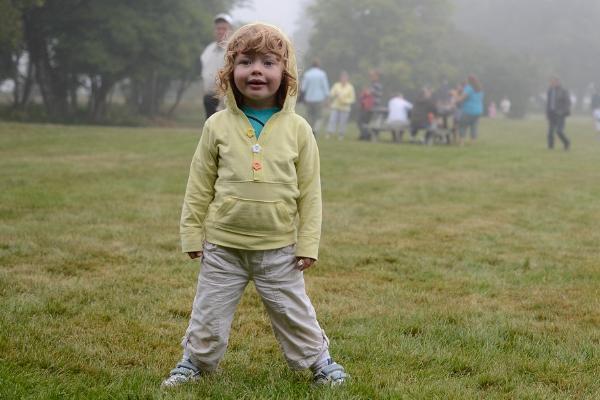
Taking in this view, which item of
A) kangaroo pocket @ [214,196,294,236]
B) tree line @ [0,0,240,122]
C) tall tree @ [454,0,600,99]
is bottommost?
kangaroo pocket @ [214,196,294,236]

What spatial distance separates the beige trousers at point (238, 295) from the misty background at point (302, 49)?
96 cm

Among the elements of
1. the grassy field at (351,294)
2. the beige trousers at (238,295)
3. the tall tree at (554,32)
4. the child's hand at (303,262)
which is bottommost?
the grassy field at (351,294)

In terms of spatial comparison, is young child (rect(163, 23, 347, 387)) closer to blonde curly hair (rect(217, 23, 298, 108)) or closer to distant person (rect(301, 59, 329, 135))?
blonde curly hair (rect(217, 23, 298, 108))

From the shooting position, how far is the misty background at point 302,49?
93.8ft

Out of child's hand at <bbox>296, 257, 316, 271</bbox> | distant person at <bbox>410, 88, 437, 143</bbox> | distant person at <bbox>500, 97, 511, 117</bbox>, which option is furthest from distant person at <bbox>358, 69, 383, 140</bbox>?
distant person at <bbox>500, 97, 511, 117</bbox>

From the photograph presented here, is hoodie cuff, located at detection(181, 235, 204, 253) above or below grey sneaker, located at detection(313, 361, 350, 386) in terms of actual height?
above

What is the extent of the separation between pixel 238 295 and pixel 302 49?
1.27 meters

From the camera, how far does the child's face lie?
314 cm

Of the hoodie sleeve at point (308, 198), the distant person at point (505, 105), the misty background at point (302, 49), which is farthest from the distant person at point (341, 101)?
the distant person at point (505, 105)

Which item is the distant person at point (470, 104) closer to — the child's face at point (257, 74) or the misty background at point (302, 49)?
the misty background at point (302, 49)

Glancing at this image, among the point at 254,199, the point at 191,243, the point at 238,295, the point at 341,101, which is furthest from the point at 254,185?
the point at 341,101

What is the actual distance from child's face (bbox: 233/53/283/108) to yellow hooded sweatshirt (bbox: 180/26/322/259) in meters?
0.07

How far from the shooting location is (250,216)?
3.17m

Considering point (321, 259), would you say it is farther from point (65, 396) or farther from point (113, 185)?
point (113, 185)
